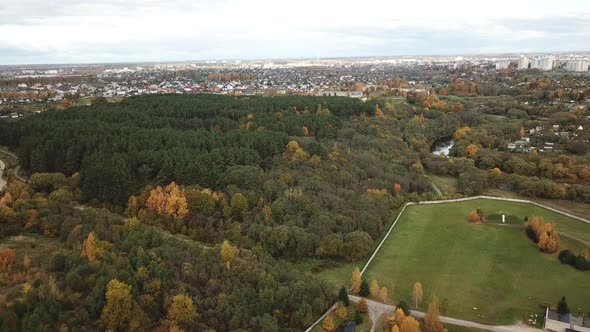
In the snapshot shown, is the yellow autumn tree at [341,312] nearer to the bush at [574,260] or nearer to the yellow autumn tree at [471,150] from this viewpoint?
Result: the bush at [574,260]

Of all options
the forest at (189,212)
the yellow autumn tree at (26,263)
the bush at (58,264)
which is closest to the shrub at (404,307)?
the forest at (189,212)

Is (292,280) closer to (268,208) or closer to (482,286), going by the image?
(268,208)

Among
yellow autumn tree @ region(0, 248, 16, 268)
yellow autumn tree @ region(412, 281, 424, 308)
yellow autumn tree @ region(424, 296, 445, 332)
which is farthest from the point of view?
yellow autumn tree @ region(412, 281, 424, 308)

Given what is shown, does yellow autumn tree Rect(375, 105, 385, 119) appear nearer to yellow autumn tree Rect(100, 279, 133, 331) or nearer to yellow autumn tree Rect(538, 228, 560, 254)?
yellow autumn tree Rect(538, 228, 560, 254)

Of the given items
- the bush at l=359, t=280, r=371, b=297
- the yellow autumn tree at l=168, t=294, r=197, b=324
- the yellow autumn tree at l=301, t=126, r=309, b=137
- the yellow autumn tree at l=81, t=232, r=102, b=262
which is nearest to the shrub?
the bush at l=359, t=280, r=371, b=297

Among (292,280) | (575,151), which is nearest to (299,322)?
(292,280)

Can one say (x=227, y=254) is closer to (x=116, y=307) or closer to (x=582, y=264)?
(x=116, y=307)

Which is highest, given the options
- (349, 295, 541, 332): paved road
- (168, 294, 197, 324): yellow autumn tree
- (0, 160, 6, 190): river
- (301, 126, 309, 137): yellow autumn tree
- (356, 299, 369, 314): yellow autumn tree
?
(301, 126, 309, 137): yellow autumn tree
